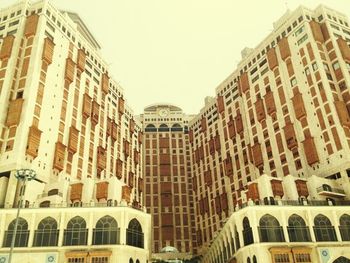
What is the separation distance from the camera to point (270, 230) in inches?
2239

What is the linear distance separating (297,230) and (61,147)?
4700 cm

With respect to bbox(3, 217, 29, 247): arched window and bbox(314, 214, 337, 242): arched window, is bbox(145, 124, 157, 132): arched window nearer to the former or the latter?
bbox(3, 217, 29, 247): arched window

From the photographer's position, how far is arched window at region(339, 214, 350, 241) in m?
57.6

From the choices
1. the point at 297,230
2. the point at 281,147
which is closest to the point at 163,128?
the point at 281,147

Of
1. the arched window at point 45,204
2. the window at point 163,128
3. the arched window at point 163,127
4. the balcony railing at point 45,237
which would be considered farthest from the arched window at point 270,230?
the arched window at point 163,127

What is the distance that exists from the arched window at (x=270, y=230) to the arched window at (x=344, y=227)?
33.3 ft

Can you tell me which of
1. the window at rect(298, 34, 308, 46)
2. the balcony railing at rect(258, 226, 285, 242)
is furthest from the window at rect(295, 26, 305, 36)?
the balcony railing at rect(258, 226, 285, 242)

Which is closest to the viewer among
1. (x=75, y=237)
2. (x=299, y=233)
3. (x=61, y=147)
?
(x=75, y=237)

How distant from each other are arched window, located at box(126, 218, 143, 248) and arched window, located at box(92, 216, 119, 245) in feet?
6.53

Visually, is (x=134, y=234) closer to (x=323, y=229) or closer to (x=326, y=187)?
(x=323, y=229)

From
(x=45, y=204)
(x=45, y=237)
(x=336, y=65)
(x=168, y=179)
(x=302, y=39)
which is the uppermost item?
(x=302, y=39)

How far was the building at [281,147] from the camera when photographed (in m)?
58.0

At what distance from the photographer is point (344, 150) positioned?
6606 cm

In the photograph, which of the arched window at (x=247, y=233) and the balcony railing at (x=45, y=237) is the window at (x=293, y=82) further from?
the balcony railing at (x=45, y=237)
